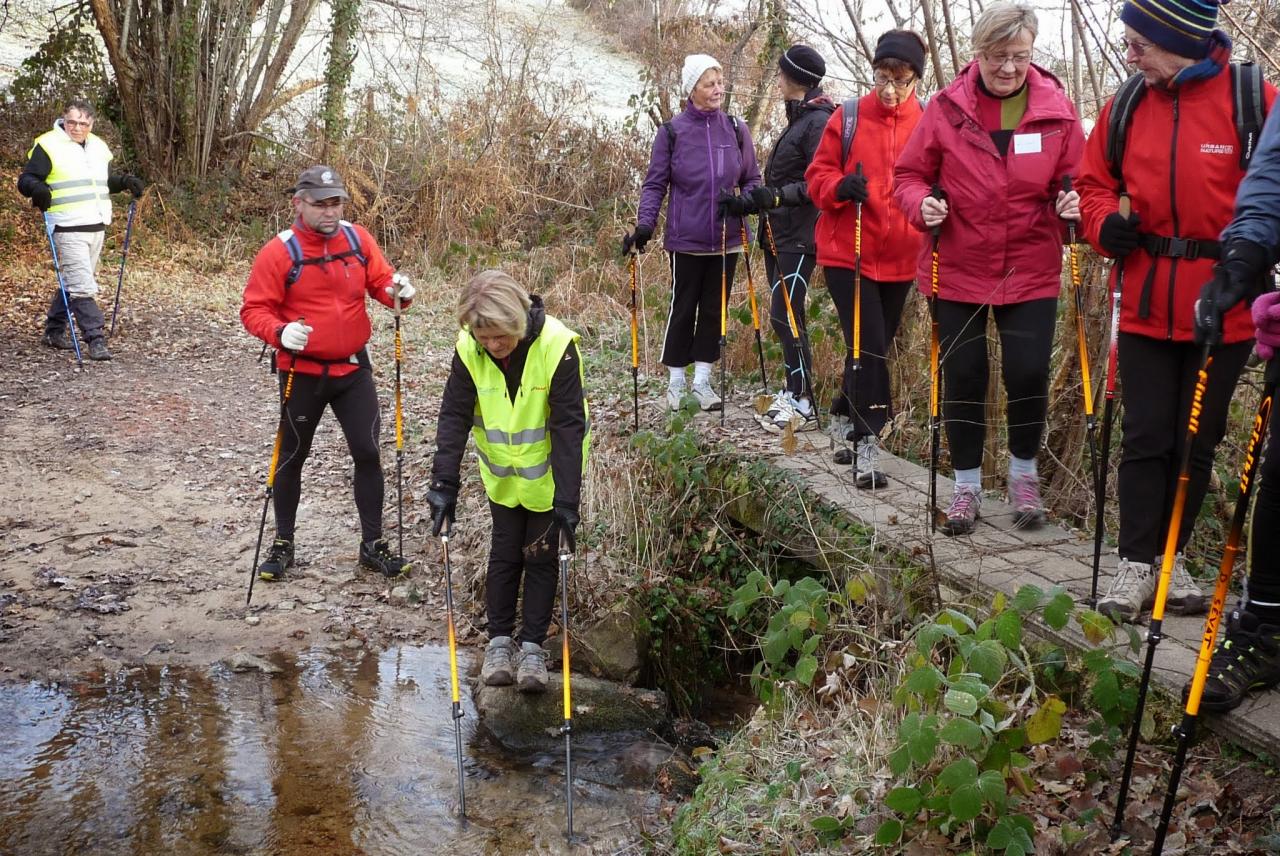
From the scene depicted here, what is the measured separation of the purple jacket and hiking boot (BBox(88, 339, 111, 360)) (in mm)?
6307

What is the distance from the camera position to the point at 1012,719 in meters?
3.59

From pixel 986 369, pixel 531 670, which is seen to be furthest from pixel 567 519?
pixel 986 369

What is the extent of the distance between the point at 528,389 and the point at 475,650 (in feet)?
6.08

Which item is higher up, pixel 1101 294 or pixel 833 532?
pixel 1101 294

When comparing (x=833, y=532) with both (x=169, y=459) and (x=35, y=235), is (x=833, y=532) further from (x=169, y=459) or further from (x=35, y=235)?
(x=35, y=235)

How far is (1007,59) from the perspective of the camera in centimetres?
467

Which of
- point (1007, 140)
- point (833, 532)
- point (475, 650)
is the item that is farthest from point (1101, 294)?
point (475, 650)

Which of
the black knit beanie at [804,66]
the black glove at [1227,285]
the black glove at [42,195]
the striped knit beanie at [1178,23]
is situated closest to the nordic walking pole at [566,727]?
the black glove at [1227,285]

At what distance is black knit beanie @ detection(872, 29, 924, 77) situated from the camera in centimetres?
559

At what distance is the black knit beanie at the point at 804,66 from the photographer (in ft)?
22.0

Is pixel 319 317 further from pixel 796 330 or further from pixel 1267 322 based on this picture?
pixel 1267 322

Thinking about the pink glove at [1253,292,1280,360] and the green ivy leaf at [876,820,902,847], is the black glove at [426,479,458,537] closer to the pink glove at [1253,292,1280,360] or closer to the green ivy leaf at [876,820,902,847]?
the green ivy leaf at [876,820,902,847]

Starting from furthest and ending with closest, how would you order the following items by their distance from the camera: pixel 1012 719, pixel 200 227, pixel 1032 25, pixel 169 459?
pixel 200 227, pixel 169 459, pixel 1032 25, pixel 1012 719

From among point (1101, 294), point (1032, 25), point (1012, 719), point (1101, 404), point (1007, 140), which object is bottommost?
point (1012, 719)
